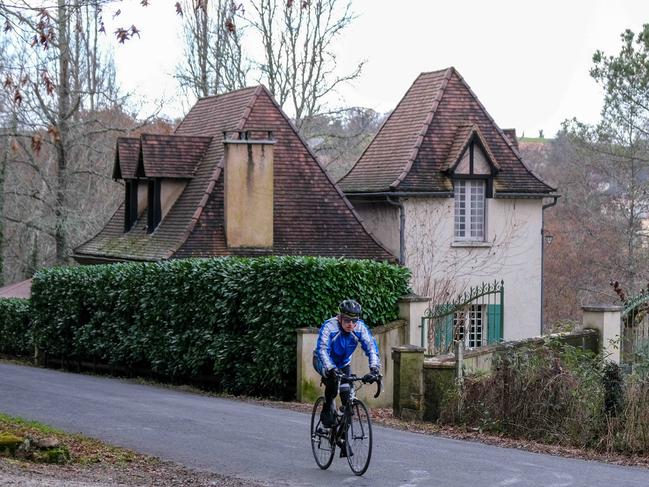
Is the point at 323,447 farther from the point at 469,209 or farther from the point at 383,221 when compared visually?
the point at 469,209

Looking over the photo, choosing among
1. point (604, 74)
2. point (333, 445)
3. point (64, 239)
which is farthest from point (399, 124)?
point (333, 445)

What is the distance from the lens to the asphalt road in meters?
12.5

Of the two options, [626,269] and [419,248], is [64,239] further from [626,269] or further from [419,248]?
[626,269]

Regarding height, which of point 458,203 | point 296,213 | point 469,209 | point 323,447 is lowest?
point 323,447

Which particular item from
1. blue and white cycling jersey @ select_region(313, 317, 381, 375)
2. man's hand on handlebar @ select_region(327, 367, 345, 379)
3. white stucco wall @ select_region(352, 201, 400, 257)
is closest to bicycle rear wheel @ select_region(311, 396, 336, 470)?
man's hand on handlebar @ select_region(327, 367, 345, 379)

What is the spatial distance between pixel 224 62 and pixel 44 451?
126 ft

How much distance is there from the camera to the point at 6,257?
5872cm

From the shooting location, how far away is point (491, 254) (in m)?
36.5

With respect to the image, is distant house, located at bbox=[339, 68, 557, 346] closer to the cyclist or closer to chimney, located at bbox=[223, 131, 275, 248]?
chimney, located at bbox=[223, 131, 275, 248]

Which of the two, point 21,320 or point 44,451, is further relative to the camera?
point 21,320

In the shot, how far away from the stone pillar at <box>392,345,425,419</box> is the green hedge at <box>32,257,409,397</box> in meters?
3.65

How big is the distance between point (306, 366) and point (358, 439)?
9.29 meters

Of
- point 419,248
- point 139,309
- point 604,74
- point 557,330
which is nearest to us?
point 557,330

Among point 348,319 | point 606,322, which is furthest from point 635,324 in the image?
point 348,319
